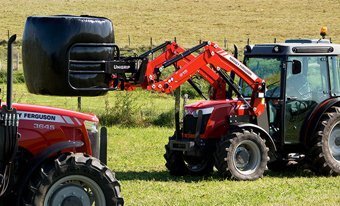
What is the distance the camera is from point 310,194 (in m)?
11.3

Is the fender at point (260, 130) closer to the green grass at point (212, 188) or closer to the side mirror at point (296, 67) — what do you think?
the green grass at point (212, 188)

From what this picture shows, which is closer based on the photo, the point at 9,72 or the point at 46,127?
the point at 9,72

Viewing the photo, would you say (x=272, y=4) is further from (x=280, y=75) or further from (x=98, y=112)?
(x=280, y=75)

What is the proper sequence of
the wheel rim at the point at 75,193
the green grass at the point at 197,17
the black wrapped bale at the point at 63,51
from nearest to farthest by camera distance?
1. the black wrapped bale at the point at 63,51
2. the wheel rim at the point at 75,193
3. the green grass at the point at 197,17

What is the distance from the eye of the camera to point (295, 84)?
43.1ft

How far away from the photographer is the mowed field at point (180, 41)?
36.7 feet

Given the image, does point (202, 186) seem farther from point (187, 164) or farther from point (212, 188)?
point (187, 164)

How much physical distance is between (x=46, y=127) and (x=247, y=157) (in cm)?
502

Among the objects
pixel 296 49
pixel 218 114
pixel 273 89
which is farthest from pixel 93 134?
pixel 296 49

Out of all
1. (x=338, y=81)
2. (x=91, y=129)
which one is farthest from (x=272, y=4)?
(x=91, y=129)

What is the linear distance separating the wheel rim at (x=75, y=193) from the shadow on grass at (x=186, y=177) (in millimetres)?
4270

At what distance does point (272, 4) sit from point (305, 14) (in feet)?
17.4

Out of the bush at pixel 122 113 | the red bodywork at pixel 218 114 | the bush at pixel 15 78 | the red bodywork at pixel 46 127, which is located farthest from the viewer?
the bush at pixel 15 78

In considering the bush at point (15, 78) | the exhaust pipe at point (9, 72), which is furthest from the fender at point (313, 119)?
the bush at point (15, 78)
